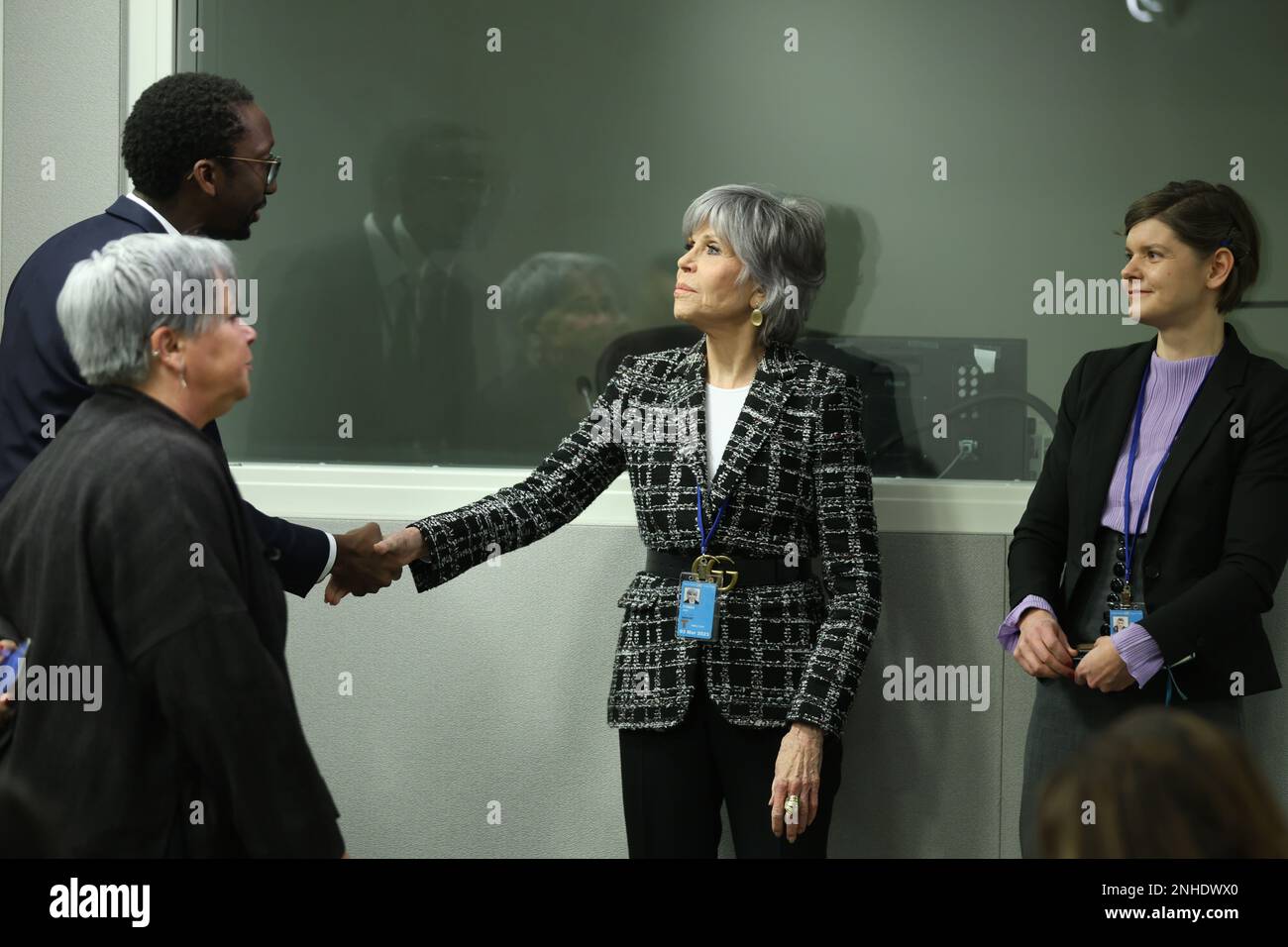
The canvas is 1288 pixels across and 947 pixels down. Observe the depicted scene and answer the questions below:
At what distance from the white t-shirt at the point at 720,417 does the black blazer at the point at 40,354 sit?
917 millimetres

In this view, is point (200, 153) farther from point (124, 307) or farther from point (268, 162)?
point (124, 307)

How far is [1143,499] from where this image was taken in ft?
8.57

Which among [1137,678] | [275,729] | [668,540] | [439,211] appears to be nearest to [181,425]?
[275,729]

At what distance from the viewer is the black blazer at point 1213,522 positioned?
8.20ft

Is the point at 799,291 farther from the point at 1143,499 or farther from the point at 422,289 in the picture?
the point at 422,289

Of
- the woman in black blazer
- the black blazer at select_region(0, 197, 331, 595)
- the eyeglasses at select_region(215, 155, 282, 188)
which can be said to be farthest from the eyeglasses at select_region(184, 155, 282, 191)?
the woman in black blazer

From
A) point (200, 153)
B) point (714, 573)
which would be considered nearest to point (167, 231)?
point (200, 153)

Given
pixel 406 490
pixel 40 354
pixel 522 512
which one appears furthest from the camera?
pixel 406 490

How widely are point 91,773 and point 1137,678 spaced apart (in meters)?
1.76

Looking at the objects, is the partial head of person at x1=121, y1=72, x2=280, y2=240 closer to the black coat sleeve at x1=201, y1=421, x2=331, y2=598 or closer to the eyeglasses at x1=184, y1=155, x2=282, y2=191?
the eyeglasses at x1=184, y1=155, x2=282, y2=191

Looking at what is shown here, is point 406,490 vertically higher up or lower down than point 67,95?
lower down

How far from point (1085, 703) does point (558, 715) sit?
4.08ft

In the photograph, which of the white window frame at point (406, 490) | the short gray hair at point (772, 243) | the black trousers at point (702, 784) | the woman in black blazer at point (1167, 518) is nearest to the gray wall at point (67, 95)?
the white window frame at point (406, 490)

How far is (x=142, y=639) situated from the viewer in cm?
165
